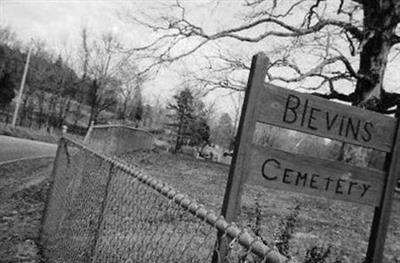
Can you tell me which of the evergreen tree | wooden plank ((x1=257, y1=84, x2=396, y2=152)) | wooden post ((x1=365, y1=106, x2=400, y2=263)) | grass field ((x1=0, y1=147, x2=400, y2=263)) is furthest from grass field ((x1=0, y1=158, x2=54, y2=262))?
the evergreen tree

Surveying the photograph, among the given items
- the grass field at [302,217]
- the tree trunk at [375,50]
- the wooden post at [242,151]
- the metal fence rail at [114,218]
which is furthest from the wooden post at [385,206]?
the tree trunk at [375,50]

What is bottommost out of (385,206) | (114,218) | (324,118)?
(114,218)

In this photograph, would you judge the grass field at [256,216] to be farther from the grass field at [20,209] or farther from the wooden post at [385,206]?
the wooden post at [385,206]

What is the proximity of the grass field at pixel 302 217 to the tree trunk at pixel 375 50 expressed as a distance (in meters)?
3.85

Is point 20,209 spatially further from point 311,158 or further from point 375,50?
point 375,50

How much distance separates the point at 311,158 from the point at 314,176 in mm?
142

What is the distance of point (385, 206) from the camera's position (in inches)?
137

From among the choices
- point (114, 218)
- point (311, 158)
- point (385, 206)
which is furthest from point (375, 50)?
point (114, 218)

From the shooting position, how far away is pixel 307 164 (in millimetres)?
3115

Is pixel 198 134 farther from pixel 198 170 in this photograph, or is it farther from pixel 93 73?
pixel 198 170

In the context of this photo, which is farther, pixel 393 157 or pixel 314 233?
pixel 314 233

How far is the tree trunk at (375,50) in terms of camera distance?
43.7 feet

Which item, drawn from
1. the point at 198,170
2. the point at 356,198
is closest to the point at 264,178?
the point at 356,198

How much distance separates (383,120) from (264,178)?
4.19 ft
